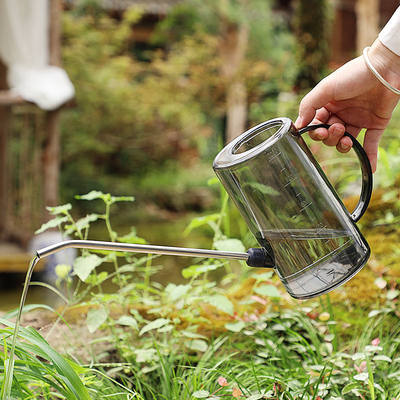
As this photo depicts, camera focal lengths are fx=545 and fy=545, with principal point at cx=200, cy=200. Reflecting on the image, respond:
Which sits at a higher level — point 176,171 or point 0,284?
point 0,284

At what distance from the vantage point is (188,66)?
1060cm

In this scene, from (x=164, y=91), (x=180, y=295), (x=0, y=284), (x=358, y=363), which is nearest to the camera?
(x=358, y=363)

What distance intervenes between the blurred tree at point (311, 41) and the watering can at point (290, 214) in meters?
6.36

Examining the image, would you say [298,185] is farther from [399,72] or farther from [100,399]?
[100,399]

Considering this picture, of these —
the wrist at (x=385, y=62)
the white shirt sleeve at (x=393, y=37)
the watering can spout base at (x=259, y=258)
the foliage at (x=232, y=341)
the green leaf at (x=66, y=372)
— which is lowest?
the foliage at (x=232, y=341)

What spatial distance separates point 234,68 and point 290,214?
10.4 m

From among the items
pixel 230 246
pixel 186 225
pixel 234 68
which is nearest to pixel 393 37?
pixel 230 246

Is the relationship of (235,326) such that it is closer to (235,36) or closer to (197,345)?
(197,345)

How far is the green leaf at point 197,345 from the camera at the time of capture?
1.36 m

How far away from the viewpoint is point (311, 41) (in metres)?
7.52

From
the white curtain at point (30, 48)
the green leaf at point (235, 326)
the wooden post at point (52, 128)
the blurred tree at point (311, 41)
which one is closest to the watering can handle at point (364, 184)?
the green leaf at point (235, 326)

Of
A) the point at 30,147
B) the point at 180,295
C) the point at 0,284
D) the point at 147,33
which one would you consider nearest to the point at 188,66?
the point at 147,33

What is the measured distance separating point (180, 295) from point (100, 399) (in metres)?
0.40

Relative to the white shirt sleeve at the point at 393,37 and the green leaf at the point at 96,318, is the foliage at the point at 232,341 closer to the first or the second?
the green leaf at the point at 96,318
